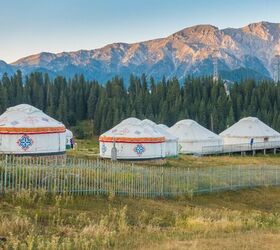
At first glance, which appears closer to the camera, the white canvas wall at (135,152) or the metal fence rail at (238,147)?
the white canvas wall at (135,152)

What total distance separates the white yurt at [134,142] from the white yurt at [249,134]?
2777 centimetres

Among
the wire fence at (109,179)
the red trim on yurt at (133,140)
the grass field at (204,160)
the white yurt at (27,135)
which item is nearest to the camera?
the wire fence at (109,179)

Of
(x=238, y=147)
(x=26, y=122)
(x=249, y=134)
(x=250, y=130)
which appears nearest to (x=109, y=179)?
(x=26, y=122)

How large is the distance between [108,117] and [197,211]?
69.5 metres

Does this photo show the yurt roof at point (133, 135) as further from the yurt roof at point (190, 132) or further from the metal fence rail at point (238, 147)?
the metal fence rail at point (238, 147)

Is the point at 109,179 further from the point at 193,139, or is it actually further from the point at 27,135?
the point at 193,139

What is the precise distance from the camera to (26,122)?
113 ft

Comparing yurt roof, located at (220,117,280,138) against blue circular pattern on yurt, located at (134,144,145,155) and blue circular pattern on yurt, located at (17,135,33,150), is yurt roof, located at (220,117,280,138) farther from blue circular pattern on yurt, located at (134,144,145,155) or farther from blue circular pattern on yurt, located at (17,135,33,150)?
blue circular pattern on yurt, located at (17,135,33,150)

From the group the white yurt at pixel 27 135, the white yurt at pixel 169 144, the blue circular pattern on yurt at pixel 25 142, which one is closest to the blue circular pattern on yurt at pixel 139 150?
the white yurt at pixel 27 135

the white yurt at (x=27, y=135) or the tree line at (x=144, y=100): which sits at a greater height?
the tree line at (x=144, y=100)

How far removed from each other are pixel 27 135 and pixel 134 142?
7815mm

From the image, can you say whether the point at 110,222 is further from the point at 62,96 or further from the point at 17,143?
the point at 62,96

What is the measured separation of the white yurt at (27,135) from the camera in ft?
111

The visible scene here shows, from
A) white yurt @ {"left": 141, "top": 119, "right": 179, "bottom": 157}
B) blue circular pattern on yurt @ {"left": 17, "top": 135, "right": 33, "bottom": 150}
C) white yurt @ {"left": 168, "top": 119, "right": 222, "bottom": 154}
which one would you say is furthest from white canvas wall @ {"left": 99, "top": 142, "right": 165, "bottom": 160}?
white yurt @ {"left": 168, "top": 119, "right": 222, "bottom": 154}
